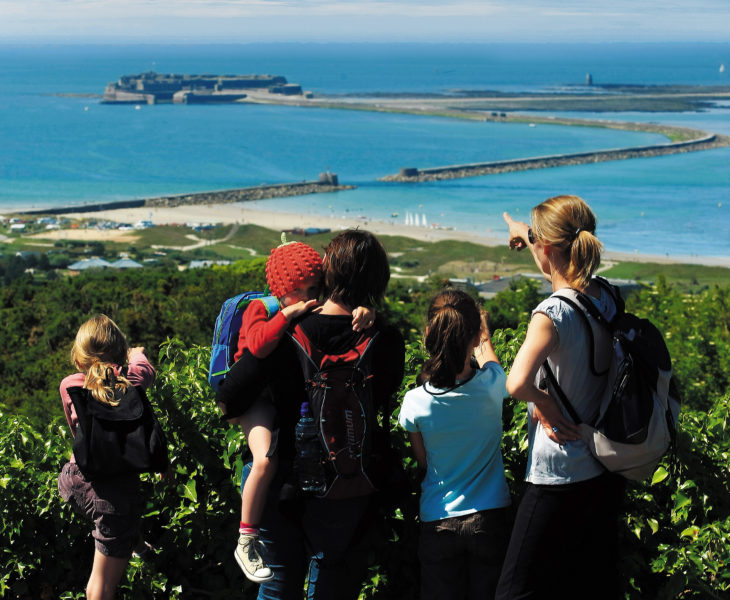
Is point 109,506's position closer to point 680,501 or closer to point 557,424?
point 557,424

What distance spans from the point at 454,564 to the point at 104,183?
97.7 m

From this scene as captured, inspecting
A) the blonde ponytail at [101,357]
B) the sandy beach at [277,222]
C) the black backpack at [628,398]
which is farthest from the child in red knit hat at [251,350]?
the sandy beach at [277,222]

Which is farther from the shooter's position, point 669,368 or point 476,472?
point 476,472

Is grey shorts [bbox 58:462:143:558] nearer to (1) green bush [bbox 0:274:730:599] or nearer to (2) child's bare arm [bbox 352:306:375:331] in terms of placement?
(1) green bush [bbox 0:274:730:599]

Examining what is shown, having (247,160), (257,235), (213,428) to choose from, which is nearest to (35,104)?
(247,160)

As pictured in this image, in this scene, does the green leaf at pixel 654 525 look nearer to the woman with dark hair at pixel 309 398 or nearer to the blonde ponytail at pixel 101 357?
the woman with dark hair at pixel 309 398

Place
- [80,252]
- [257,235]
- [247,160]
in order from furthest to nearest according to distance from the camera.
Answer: [247,160]
[257,235]
[80,252]

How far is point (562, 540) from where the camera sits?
310cm

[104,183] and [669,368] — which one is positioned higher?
[669,368]

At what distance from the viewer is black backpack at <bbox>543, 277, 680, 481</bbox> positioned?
2936mm

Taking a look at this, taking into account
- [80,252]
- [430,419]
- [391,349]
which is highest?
[391,349]

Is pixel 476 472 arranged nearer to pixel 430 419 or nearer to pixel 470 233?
pixel 430 419

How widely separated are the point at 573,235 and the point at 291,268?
980mm

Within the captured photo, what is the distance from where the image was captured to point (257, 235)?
218ft
